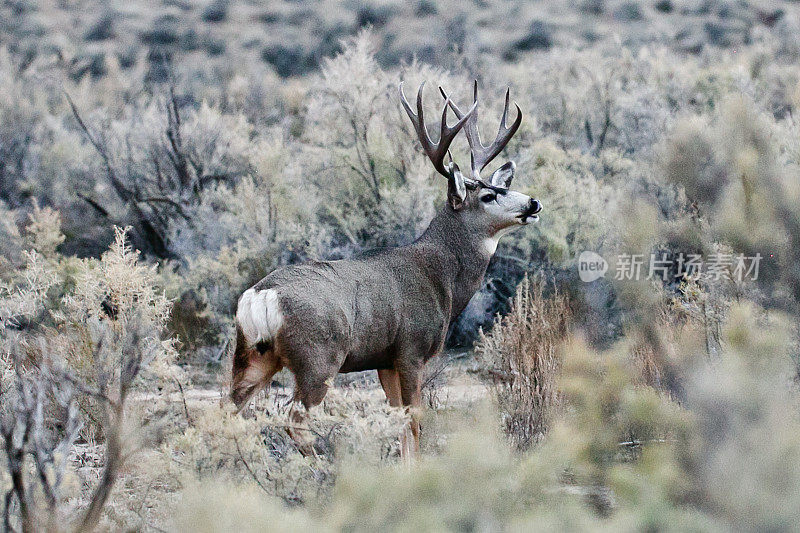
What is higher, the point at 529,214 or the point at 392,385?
the point at 529,214

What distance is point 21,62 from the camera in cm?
2369

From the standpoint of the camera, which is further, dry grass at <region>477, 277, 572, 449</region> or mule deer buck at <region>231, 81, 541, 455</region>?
dry grass at <region>477, 277, 572, 449</region>

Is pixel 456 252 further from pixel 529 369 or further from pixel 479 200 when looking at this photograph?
pixel 529 369

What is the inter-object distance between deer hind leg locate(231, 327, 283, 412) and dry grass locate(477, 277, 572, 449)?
1.84 m

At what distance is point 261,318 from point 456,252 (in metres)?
1.86

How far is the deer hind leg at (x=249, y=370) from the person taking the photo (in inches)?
224

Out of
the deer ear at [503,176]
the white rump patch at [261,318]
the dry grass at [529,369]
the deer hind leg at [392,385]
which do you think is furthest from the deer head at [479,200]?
the white rump patch at [261,318]

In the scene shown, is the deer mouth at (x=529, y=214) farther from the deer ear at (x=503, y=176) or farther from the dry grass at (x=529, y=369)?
the dry grass at (x=529, y=369)

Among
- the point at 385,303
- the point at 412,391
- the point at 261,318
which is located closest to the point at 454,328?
the point at 412,391

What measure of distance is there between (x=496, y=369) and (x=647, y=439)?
2.63 meters

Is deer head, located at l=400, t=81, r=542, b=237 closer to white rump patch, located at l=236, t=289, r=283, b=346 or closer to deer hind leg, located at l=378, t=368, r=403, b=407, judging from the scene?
deer hind leg, located at l=378, t=368, r=403, b=407

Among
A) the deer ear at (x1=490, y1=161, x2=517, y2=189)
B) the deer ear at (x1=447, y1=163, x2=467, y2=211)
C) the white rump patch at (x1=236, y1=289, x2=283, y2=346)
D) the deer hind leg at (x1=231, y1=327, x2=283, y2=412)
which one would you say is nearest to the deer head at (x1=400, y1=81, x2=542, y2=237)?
the deer ear at (x1=447, y1=163, x2=467, y2=211)

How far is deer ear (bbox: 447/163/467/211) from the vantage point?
6.81 m

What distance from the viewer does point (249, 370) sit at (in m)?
5.73
